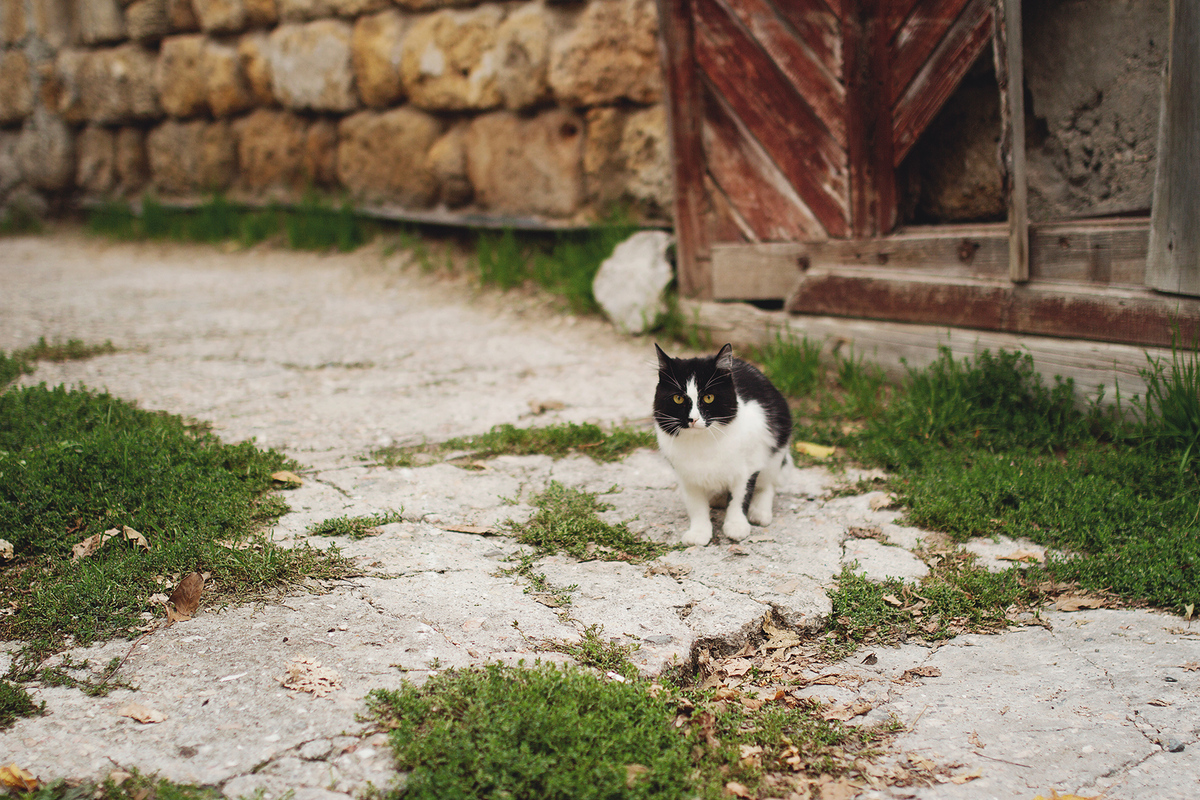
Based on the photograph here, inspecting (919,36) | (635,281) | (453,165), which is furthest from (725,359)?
(453,165)

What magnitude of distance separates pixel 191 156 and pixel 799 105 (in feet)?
18.7

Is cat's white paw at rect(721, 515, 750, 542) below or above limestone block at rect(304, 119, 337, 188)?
below

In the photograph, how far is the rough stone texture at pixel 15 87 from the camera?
8.20 metres

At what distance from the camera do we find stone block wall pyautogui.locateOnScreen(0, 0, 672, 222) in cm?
538

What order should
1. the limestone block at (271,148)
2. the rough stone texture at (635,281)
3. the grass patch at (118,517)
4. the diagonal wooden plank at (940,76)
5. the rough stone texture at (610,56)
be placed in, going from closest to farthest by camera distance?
1. the grass patch at (118,517)
2. the diagonal wooden plank at (940,76)
3. the rough stone texture at (635,281)
4. the rough stone texture at (610,56)
5. the limestone block at (271,148)

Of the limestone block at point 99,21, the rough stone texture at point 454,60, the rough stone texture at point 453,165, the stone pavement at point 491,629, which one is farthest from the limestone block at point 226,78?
the stone pavement at point 491,629

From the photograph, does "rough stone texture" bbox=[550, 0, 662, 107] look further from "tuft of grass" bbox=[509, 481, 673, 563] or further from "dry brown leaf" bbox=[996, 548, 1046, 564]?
"dry brown leaf" bbox=[996, 548, 1046, 564]


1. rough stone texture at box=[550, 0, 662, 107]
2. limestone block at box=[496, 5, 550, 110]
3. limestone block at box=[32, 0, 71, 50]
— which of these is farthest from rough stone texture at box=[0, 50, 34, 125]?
rough stone texture at box=[550, 0, 662, 107]

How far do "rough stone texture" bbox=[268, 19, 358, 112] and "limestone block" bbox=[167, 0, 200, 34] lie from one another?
0.98 metres

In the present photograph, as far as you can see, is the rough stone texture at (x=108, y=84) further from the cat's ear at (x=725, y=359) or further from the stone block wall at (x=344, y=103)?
the cat's ear at (x=725, y=359)

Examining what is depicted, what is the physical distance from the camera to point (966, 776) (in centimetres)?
177

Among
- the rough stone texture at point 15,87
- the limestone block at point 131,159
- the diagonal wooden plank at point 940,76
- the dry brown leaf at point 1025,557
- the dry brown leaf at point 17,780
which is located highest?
the rough stone texture at point 15,87

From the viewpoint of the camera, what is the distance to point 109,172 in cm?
818

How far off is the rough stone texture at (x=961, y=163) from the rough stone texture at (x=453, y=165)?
10.3 ft
